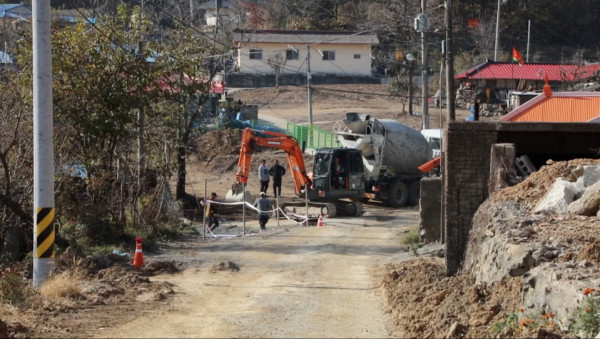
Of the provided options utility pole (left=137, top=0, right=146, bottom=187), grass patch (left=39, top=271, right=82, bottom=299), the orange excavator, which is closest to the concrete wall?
grass patch (left=39, top=271, right=82, bottom=299)

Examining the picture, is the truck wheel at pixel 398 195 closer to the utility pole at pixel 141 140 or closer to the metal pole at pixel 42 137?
the utility pole at pixel 141 140

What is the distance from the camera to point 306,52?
218 feet

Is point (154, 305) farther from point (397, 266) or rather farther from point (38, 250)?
point (397, 266)

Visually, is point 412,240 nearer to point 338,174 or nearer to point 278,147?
point 278,147

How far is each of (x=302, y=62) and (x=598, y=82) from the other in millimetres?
26348

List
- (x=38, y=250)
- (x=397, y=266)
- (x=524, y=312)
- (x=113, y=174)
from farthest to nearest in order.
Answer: (x=113, y=174)
(x=397, y=266)
(x=38, y=250)
(x=524, y=312)

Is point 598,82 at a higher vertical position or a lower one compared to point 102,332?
A: higher

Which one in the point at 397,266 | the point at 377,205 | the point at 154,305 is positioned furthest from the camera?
the point at 377,205

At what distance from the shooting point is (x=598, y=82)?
46.2 meters

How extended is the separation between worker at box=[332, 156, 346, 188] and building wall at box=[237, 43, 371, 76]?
3276 cm

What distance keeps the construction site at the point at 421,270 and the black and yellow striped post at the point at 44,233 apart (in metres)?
0.93

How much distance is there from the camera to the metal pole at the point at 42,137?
1460 centimetres

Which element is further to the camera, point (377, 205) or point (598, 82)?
point (598, 82)

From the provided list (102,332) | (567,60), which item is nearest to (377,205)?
(102,332)
